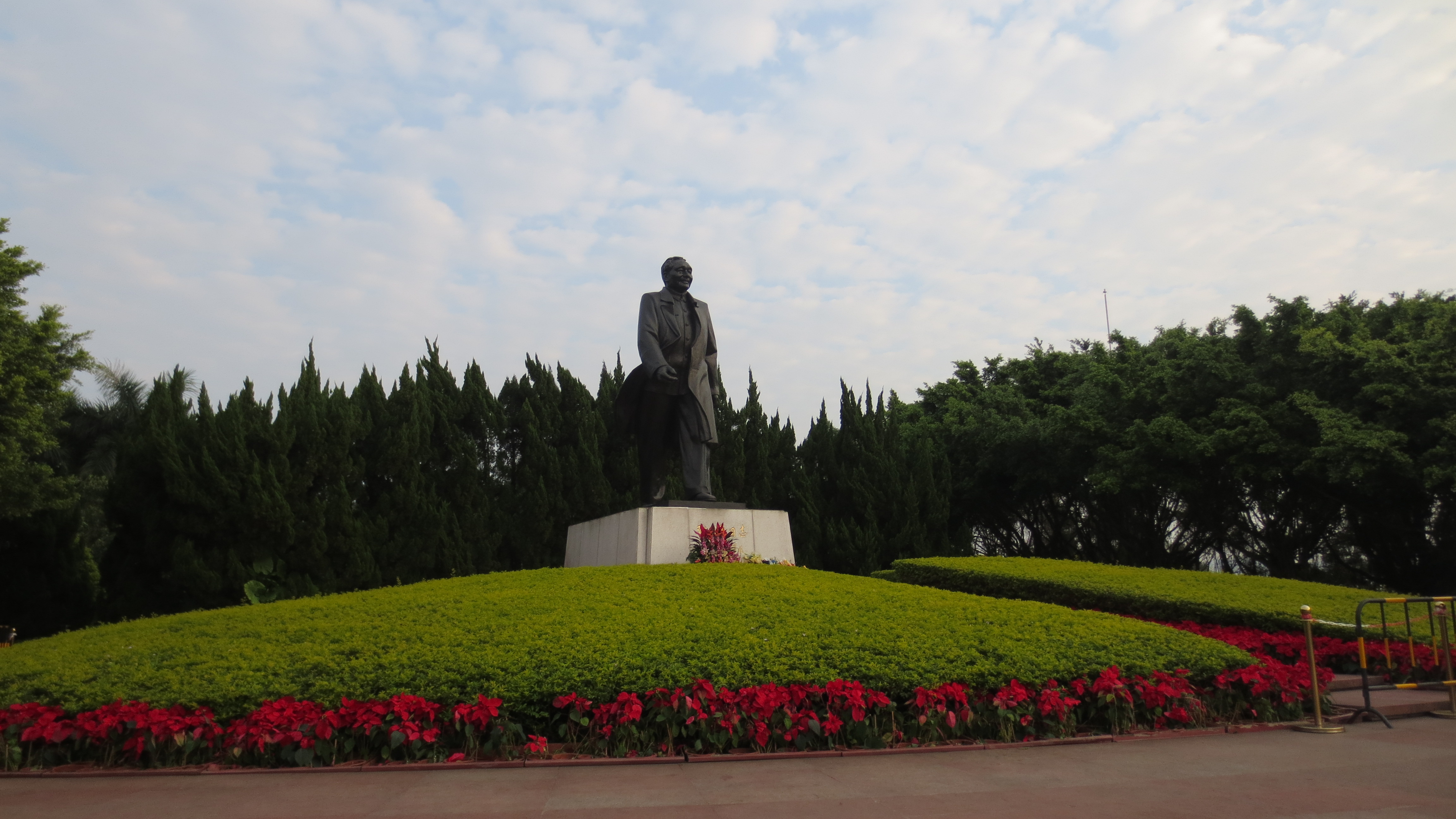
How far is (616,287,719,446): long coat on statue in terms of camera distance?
993 cm

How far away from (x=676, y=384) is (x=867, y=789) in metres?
6.37

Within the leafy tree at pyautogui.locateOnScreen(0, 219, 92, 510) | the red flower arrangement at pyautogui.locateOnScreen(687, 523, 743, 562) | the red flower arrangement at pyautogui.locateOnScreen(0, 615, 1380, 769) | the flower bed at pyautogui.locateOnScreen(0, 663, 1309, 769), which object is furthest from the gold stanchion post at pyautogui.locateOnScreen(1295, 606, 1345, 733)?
the leafy tree at pyautogui.locateOnScreen(0, 219, 92, 510)

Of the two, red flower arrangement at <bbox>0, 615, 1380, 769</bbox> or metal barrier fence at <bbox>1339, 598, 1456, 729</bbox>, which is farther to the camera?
metal barrier fence at <bbox>1339, 598, 1456, 729</bbox>

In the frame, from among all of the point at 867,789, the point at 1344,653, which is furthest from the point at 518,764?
the point at 1344,653

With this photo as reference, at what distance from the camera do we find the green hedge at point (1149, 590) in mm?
8570

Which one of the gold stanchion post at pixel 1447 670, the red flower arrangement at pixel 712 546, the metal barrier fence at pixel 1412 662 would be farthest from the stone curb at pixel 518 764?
the red flower arrangement at pixel 712 546

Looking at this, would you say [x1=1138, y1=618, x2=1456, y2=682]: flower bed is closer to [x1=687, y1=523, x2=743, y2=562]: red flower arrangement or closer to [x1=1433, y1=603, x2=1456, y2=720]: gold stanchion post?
[x1=1433, y1=603, x2=1456, y2=720]: gold stanchion post

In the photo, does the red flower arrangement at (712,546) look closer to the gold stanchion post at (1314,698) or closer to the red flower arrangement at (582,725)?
the red flower arrangement at (582,725)

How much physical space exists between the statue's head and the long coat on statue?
9 centimetres

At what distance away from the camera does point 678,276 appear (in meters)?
10.1

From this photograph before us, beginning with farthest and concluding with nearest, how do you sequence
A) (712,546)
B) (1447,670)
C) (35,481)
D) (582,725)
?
1. (35,481)
2. (712,546)
3. (1447,670)
4. (582,725)

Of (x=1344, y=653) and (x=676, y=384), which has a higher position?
(x=676, y=384)

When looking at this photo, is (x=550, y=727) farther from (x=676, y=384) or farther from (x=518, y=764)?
(x=676, y=384)

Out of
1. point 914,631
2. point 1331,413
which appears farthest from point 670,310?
point 1331,413
